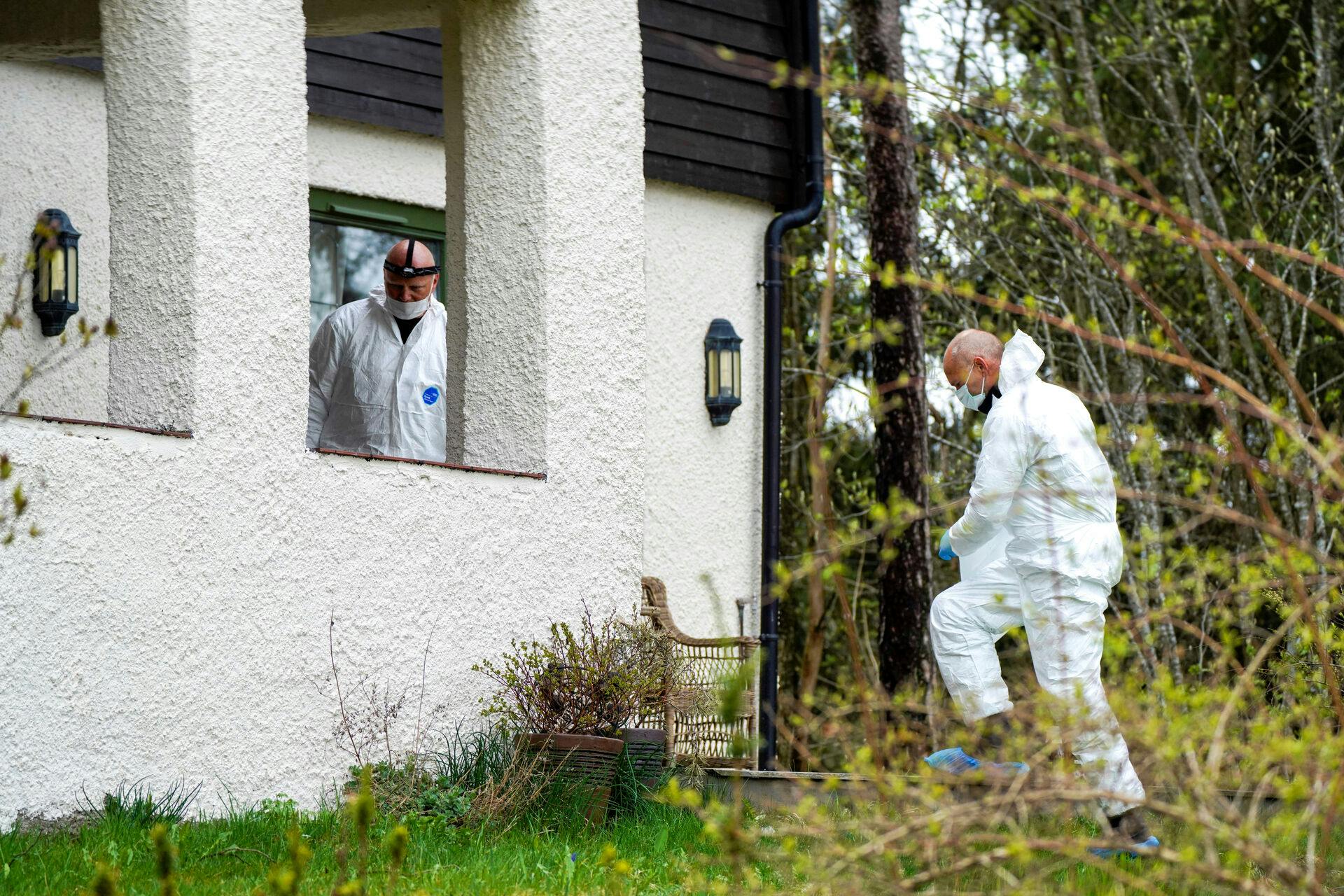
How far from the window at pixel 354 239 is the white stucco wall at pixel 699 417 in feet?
3.93

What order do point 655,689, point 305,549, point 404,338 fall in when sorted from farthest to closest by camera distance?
point 404,338, point 655,689, point 305,549

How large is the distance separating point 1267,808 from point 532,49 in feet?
12.7

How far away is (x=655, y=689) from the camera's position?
6.05 metres

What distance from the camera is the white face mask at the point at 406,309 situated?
6.82m

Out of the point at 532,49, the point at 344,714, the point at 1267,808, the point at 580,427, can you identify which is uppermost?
the point at 532,49

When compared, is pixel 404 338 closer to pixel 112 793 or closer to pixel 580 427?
pixel 580 427

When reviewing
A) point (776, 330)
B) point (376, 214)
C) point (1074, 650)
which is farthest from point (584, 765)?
point (776, 330)

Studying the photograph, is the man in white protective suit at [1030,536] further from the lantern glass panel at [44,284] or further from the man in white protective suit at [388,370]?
the lantern glass panel at [44,284]

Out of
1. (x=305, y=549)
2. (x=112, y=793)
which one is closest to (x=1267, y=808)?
(x=305, y=549)

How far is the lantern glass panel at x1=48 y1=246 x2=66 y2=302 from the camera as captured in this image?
665 cm

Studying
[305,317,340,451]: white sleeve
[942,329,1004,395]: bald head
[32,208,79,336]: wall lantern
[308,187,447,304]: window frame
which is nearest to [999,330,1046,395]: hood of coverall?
[942,329,1004,395]: bald head

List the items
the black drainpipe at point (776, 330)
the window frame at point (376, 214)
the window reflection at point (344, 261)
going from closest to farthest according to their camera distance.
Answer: the window frame at point (376, 214), the window reflection at point (344, 261), the black drainpipe at point (776, 330)

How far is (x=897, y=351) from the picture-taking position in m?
8.62

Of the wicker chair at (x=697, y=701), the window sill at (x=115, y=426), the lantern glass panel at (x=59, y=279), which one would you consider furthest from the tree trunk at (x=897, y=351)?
the window sill at (x=115, y=426)
